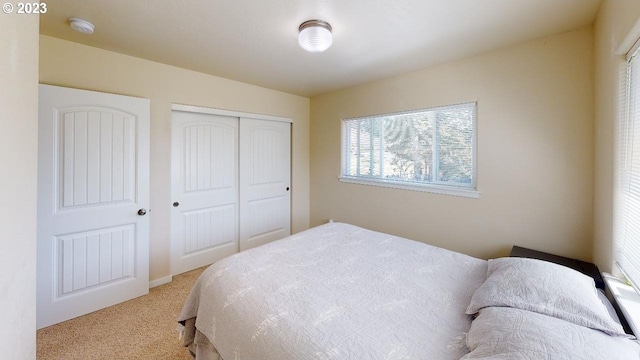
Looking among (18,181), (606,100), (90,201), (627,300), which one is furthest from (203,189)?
(606,100)

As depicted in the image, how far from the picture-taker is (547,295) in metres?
1.04

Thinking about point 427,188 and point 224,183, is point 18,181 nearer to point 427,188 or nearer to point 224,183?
point 224,183

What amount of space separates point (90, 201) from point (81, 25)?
137 cm

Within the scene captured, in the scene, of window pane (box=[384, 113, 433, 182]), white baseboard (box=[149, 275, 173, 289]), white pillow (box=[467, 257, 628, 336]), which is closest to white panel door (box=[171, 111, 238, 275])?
white baseboard (box=[149, 275, 173, 289])

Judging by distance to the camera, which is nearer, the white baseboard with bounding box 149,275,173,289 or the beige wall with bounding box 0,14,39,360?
the beige wall with bounding box 0,14,39,360

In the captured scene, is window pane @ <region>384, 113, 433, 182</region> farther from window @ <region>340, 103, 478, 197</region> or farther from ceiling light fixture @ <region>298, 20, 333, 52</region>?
ceiling light fixture @ <region>298, 20, 333, 52</region>

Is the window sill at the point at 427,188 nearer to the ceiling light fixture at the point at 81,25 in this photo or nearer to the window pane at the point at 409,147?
the window pane at the point at 409,147

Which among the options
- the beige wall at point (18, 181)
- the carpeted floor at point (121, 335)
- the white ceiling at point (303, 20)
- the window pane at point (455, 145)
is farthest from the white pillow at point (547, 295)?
the carpeted floor at point (121, 335)

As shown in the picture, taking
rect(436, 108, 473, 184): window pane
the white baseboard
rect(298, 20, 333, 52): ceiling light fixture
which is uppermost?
rect(298, 20, 333, 52): ceiling light fixture

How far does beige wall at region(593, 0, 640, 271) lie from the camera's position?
136 centimetres

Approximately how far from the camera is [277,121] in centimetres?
370

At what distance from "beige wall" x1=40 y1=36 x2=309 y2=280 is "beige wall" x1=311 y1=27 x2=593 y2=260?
6.17ft

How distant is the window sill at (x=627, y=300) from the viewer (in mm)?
1025

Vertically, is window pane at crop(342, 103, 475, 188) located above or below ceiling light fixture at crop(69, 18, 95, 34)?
below
